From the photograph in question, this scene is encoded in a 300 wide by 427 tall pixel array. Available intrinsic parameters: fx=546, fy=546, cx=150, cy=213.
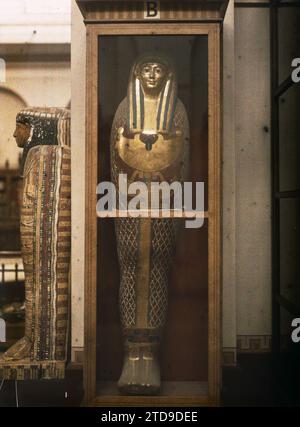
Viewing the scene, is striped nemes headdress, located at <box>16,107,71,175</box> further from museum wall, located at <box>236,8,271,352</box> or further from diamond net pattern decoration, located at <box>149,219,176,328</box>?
museum wall, located at <box>236,8,271,352</box>

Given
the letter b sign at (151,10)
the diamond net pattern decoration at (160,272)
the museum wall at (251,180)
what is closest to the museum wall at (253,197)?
the museum wall at (251,180)

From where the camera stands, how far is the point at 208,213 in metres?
1.93

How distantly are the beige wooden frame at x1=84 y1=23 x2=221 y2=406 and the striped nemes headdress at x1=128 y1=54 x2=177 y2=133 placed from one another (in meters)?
0.13

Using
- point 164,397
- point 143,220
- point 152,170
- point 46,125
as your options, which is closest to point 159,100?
point 152,170

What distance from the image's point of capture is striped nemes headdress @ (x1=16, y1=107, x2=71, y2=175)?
229cm

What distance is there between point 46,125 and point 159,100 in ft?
1.88

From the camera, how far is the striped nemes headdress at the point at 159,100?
78.0 inches

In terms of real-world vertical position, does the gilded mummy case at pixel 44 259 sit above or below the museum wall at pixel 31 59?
below

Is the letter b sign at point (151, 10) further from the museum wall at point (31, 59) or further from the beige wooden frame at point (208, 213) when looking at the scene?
the museum wall at point (31, 59)

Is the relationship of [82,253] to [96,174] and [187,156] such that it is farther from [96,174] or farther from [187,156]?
[187,156]

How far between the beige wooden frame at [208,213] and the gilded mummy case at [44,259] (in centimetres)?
32

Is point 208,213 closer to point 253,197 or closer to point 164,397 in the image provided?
point 253,197

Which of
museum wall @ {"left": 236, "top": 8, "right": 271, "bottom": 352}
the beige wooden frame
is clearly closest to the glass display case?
the beige wooden frame
